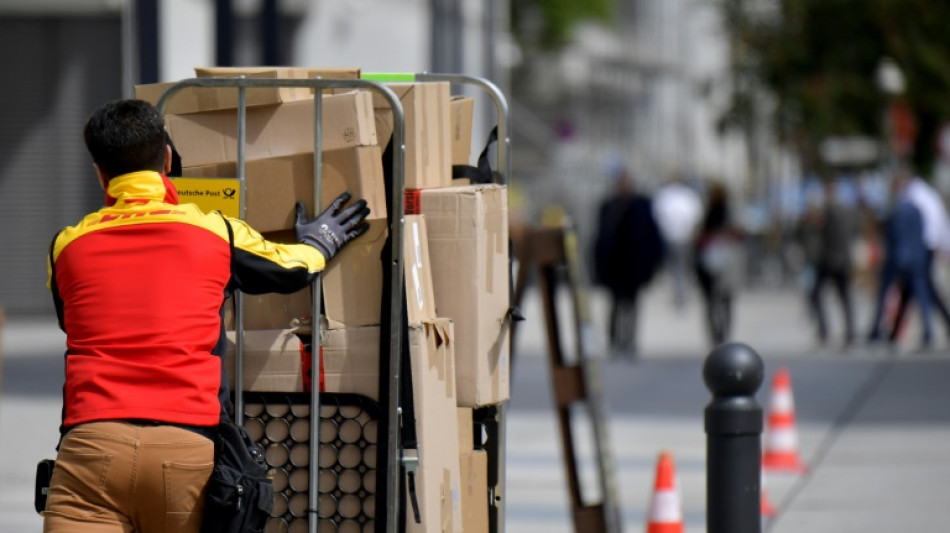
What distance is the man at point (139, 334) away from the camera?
13.1ft

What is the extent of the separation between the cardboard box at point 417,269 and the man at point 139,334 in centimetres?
47

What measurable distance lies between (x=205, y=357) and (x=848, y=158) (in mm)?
28026

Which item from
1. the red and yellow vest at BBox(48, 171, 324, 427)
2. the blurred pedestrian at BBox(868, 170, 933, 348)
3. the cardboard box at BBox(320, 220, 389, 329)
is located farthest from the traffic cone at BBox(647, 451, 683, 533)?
the blurred pedestrian at BBox(868, 170, 933, 348)

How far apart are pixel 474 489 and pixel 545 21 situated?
48.7m

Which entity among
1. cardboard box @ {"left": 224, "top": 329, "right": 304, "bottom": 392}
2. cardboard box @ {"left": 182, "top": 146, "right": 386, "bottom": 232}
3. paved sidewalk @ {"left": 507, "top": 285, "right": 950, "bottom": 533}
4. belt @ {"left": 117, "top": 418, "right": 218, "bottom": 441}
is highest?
cardboard box @ {"left": 182, "top": 146, "right": 386, "bottom": 232}

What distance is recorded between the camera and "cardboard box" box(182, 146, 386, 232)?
454cm

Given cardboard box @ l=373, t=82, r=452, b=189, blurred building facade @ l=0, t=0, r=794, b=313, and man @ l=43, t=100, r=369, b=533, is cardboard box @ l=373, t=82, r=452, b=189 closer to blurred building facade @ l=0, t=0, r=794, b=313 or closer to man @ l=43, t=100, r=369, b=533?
man @ l=43, t=100, r=369, b=533

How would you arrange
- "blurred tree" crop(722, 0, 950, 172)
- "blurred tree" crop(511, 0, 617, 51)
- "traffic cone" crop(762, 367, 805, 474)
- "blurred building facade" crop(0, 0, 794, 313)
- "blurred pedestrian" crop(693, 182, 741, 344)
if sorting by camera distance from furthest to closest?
1. "blurred tree" crop(511, 0, 617, 51)
2. "blurred tree" crop(722, 0, 950, 172)
3. "blurred pedestrian" crop(693, 182, 741, 344)
4. "blurred building facade" crop(0, 0, 794, 313)
5. "traffic cone" crop(762, 367, 805, 474)

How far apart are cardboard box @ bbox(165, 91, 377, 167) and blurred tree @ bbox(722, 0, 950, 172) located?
25329mm

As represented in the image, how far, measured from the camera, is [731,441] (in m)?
4.90

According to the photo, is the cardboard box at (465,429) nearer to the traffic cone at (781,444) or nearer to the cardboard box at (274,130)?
the cardboard box at (274,130)

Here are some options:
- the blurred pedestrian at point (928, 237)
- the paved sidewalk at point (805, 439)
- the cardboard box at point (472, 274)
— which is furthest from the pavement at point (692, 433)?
the cardboard box at point (472, 274)

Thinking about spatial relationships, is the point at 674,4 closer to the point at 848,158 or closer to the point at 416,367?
the point at 848,158

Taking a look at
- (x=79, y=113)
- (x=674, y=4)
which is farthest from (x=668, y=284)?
(x=674, y=4)
